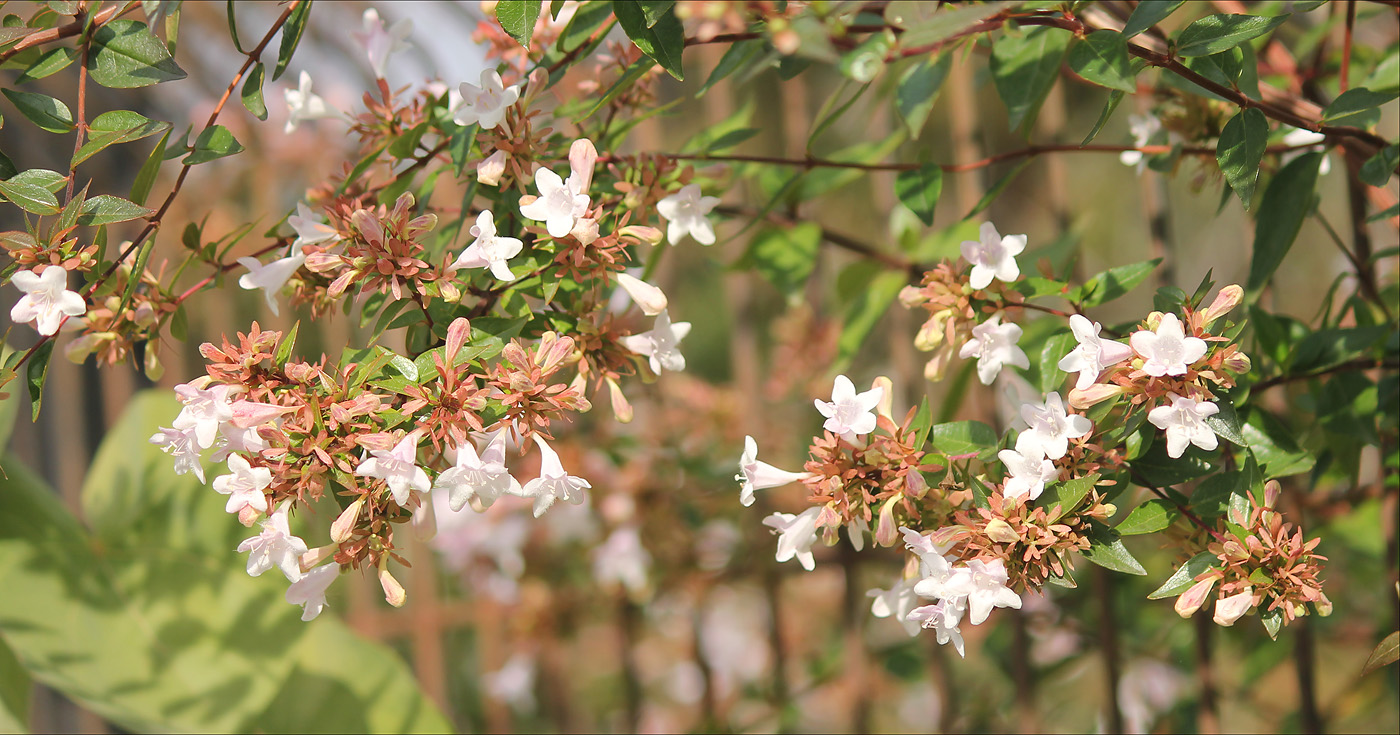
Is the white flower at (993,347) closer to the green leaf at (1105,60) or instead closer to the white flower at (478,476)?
the green leaf at (1105,60)

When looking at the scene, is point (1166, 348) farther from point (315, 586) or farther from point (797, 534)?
point (315, 586)

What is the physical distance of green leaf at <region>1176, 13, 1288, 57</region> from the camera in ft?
1.67

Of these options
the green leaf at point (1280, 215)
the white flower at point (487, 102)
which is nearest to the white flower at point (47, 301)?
the white flower at point (487, 102)

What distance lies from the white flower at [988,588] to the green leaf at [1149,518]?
0.28 ft

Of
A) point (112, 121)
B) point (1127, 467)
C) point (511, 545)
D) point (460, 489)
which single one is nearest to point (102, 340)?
point (112, 121)

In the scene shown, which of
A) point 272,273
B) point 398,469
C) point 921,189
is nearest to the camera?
point 398,469

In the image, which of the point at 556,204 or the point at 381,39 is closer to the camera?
the point at 556,204

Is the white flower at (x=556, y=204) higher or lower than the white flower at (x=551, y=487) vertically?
higher

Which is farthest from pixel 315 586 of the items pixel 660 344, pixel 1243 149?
pixel 1243 149

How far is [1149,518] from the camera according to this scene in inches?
20.8

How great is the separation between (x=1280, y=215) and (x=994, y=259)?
249 millimetres

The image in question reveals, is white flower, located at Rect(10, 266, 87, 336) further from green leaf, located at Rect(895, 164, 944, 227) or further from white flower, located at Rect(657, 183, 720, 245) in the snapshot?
green leaf, located at Rect(895, 164, 944, 227)

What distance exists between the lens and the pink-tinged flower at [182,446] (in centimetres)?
50

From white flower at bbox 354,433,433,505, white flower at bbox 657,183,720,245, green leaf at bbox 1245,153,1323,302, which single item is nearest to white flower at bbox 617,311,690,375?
white flower at bbox 657,183,720,245
